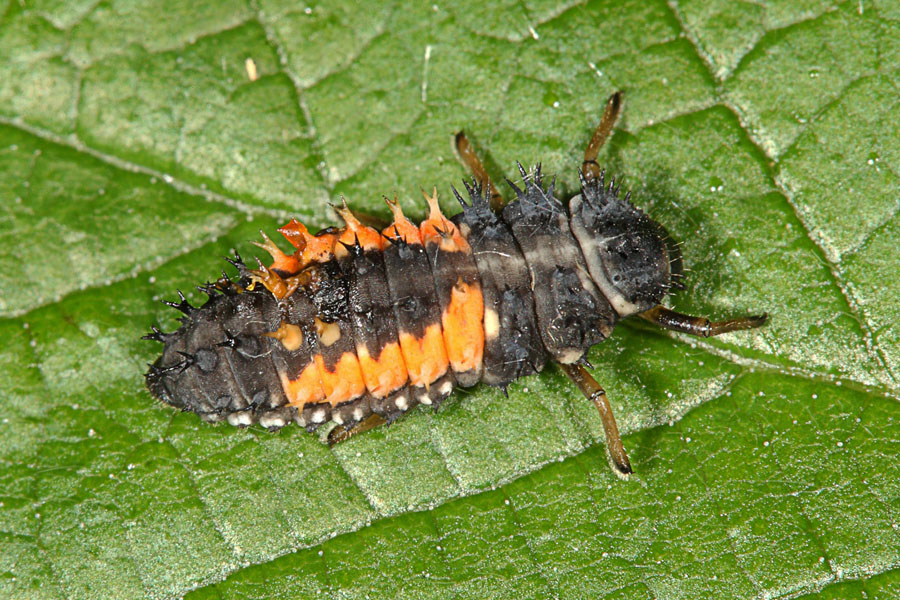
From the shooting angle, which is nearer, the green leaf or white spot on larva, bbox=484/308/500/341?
white spot on larva, bbox=484/308/500/341

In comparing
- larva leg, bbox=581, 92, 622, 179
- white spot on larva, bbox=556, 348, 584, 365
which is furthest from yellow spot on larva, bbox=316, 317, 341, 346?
larva leg, bbox=581, 92, 622, 179

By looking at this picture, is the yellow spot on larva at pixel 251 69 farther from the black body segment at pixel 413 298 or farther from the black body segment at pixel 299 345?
the black body segment at pixel 299 345

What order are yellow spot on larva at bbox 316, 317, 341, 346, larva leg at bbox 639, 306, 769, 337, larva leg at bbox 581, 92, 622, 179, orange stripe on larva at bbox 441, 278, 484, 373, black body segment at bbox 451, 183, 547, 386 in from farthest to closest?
larva leg at bbox 581, 92, 622, 179 < larva leg at bbox 639, 306, 769, 337 < black body segment at bbox 451, 183, 547, 386 < orange stripe on larva at bbox 441, 278, 484, 373 < yellow spot on larva at bbox 316, 317, 341, 346

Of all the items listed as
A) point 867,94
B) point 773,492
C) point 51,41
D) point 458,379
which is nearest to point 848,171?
point 867,94

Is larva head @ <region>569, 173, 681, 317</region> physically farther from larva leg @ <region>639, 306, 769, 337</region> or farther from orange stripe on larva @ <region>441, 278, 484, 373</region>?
orange stripe on larva @ <region>441, 278, 484, 373</region>

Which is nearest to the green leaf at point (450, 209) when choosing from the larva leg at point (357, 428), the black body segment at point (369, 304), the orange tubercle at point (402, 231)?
the larva leg at point (357, 428)

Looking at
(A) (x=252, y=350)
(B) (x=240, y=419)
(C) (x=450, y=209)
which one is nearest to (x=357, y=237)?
(A) (x=252, y=350)
